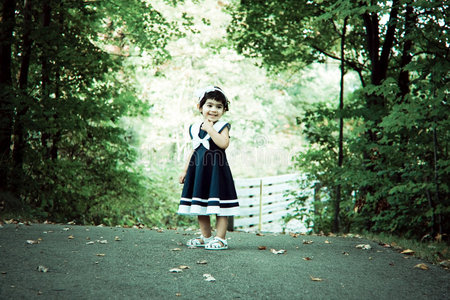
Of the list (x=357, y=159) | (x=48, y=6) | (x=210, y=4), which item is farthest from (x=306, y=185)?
→ (x=210, y=4)

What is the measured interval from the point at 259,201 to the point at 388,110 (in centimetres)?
894

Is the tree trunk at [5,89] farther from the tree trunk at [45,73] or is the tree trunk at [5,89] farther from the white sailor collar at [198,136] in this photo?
the white sailor collar at [198,136]

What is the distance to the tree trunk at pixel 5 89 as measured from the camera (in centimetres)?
878

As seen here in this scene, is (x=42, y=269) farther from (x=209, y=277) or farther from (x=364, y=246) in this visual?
(x=364, y=246)

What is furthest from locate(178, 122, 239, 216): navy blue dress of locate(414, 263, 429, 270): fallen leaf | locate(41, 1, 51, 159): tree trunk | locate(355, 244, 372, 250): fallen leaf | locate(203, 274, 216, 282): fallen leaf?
locate(41, 1, 51, 159): tree trunk

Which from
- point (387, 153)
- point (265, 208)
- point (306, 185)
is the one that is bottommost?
point (265, 208)

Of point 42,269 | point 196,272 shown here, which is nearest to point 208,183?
point 196,272

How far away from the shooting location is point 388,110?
27.4ft

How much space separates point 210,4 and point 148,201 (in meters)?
10.2

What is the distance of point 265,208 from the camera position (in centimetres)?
1702

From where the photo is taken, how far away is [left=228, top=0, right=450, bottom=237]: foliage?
6.34 meters

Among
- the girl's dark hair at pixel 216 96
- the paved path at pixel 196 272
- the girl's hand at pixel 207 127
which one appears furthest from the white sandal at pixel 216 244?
the girl's dark hair at pixel 216 96

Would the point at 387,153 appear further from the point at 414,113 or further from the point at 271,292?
the point at 271,292

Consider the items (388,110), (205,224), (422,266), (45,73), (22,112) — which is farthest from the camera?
(45,73)
